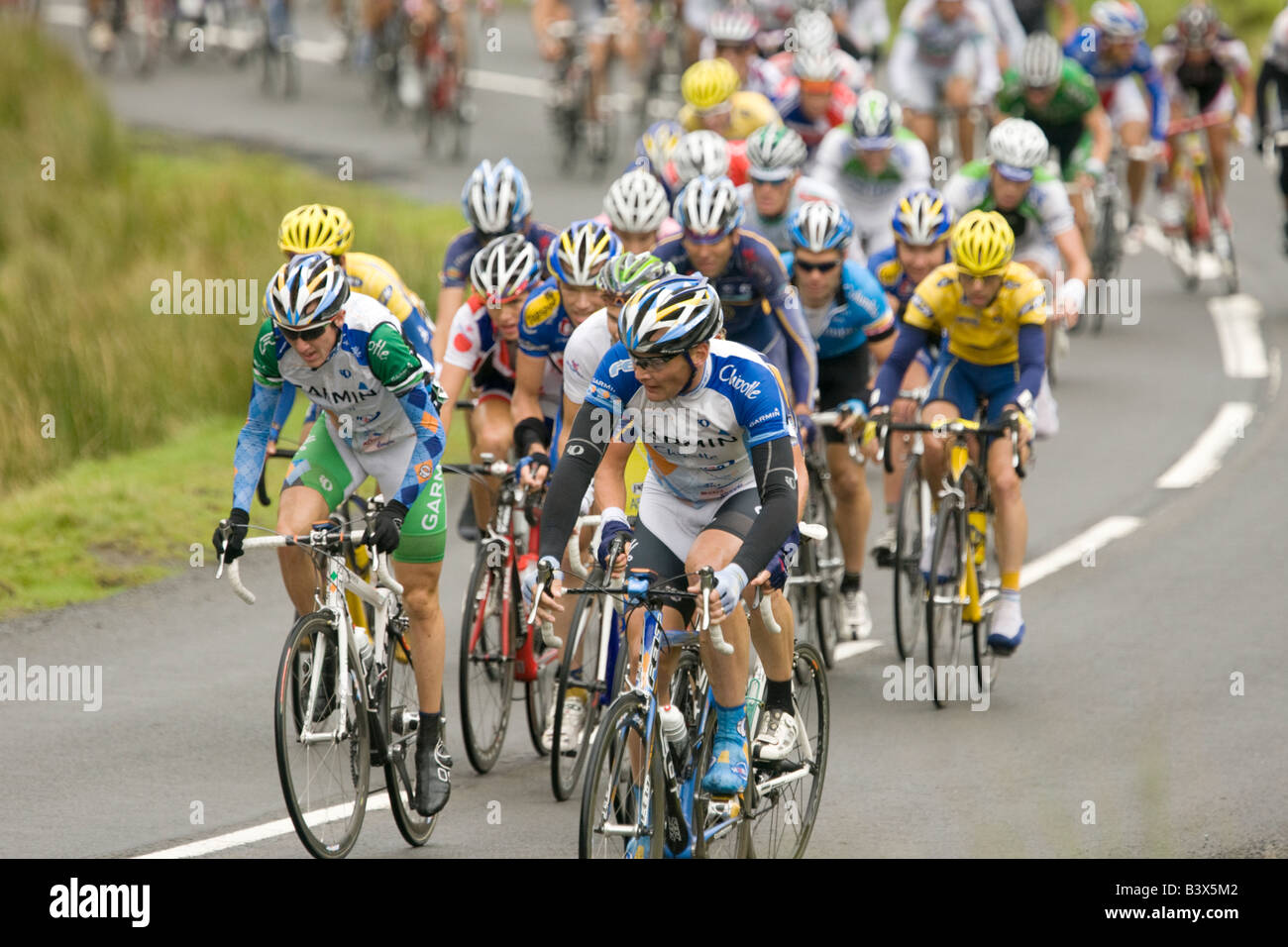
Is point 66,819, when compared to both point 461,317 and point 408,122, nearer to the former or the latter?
point 461,317

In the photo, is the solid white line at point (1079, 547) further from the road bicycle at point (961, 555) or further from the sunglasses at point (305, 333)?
the sunglasses at point (305, 333)

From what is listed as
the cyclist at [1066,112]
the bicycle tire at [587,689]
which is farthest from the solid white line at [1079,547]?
the cyclist at [1066,112]

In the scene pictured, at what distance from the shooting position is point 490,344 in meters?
9.35

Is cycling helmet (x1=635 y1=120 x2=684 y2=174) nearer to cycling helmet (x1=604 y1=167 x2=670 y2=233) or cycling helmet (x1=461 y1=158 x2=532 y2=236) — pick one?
cycling helmet (x1=461 y1=158 x2=532 y2=236)

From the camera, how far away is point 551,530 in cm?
656

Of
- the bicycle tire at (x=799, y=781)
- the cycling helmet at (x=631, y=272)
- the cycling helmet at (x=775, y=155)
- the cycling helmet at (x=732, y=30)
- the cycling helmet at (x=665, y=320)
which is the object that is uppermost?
the cycling helmet at (x=732, y=30)

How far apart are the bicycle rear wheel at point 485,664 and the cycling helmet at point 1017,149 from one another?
14.5 feet

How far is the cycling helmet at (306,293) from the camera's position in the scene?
282 inches

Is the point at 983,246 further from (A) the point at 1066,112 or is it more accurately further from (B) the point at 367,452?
(A) the point at 1066,112

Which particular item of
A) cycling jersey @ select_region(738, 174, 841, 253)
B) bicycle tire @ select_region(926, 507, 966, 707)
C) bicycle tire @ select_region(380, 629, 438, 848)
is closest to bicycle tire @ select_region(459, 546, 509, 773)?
bicycle tire @ select_region(380, 629, 438, 848)

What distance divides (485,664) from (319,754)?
1.52 m

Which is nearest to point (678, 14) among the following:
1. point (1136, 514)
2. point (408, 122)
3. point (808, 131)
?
point (408, 122)
